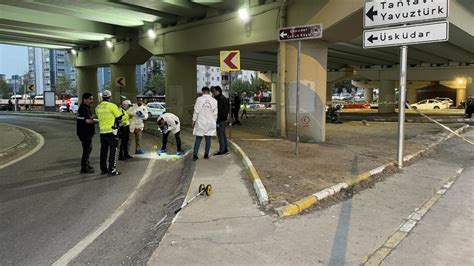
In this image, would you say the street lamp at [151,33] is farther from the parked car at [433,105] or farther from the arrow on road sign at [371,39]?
the parked car at [433,105]

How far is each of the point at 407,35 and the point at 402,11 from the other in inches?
21.3

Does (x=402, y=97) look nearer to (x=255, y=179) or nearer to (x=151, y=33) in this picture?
(x=255, y=179)

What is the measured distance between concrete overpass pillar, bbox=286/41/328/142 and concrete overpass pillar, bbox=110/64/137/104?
1579 centimetres

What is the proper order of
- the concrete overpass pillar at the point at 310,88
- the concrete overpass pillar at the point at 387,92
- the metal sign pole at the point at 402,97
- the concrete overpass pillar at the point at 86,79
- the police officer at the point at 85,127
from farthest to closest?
the concrete overpass pillar at the point at 387,92
the concrete overpass pillar at the point at 86,79
the concrete overpass pillar at the point at 310,88
the metal sign pole at the point at 402,97
the police officer at the point at 85,127

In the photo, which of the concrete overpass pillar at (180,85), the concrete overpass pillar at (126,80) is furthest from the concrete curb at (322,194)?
the concrete overpass pillar at (126,80)

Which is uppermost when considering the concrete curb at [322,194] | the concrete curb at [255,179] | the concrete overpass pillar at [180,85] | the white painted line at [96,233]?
the concrete overpass pillar at [180,85]

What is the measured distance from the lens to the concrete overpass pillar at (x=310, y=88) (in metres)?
14.0

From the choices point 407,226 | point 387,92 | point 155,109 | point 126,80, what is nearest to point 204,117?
point 407,226

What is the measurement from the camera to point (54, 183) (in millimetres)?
8391

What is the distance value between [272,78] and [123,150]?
40.4 meters

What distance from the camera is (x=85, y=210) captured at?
6.50 m

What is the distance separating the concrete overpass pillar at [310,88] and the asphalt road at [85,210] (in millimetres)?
5064

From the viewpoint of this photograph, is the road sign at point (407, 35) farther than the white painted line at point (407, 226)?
Yes

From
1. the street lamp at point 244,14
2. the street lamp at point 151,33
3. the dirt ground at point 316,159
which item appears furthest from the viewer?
the street lamp at point 151,33
